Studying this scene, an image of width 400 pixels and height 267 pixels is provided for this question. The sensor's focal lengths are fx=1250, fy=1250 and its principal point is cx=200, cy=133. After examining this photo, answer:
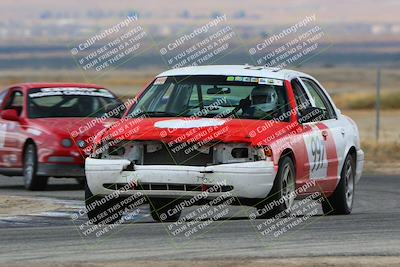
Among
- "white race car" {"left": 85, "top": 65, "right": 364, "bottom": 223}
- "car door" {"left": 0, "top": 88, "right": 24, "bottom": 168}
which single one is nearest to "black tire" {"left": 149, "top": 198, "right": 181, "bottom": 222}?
"white race car" {"left": 85, "top": 65, "right": 364, "bottom": 223}

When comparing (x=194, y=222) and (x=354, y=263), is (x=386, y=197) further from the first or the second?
(x=354, y=263)

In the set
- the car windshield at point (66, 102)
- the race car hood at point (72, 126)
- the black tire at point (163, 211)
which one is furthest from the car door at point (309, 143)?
the car windshield at point (66, 102)

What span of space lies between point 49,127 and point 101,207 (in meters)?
5.85

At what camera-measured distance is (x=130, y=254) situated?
29.7ft

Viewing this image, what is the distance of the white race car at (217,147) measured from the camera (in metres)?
11.2

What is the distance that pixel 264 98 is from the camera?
40.8ft

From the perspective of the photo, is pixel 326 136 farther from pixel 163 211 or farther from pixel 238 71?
pixel 163 211

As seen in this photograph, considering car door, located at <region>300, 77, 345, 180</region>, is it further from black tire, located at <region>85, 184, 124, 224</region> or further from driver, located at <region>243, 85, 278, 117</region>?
black tire, located at <region>85, 184, 124, 224</region>

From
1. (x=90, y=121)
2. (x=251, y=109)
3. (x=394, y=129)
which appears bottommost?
(x=394, y=129)

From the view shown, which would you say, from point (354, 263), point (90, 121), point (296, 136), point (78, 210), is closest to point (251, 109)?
point (296, 136)

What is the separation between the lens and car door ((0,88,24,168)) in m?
17.7

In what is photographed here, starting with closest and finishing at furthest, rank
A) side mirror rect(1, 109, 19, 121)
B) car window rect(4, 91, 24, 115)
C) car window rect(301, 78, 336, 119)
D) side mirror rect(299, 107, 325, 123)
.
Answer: side mirror rect(299, 107, 325, 123), car window rect(301, 78, 336, 119), side mirror rect(1, 109, 19, 121), car window rect(4, 91, 24, 115)

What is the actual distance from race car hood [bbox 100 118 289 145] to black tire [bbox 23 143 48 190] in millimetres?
5529

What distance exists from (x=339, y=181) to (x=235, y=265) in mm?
4893
